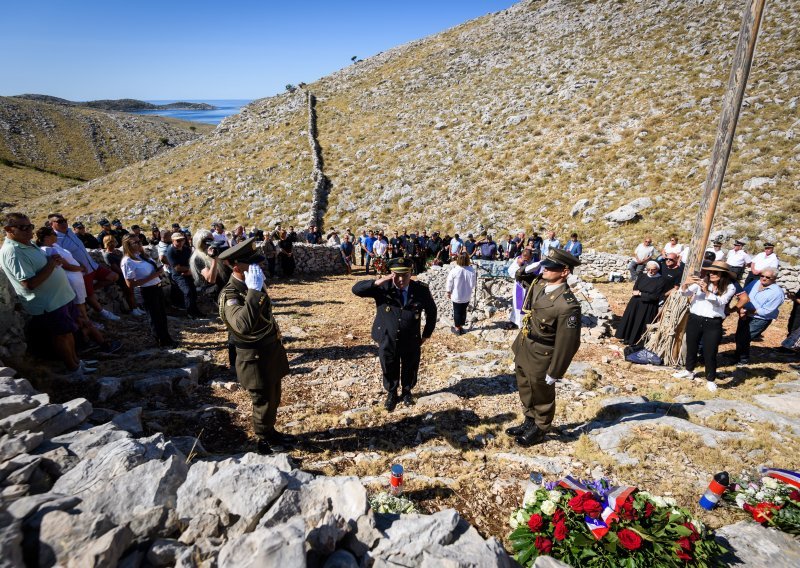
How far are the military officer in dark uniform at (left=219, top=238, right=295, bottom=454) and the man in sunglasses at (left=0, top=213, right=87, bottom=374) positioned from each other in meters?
2.75

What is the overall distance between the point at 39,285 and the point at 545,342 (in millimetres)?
6580

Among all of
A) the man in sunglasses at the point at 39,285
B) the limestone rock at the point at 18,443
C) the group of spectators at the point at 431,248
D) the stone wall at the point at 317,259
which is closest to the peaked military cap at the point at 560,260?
the limestone rock at the point at 18,443

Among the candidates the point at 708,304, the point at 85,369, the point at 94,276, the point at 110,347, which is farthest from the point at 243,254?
the point at 708,304

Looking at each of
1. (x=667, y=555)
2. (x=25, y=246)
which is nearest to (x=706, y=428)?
(x=667, y=555)

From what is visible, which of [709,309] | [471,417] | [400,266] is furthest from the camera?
[709,309]

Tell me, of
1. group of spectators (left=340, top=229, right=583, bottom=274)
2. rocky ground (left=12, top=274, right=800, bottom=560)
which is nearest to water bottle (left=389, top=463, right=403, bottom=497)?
rocky ground (left=12, top=274, right=800, bottom=560)

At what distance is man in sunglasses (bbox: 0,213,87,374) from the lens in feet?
16.0

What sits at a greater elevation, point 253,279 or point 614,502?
point 253,279

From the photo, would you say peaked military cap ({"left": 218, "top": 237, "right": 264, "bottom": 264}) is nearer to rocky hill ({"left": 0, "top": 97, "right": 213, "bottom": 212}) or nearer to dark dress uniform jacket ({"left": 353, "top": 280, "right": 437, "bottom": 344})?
dark dress uniform jacket ({"left": 353, "top": 280, "right": 437, "bottom": 344})

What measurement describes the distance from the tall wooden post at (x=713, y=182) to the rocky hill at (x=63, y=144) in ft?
169

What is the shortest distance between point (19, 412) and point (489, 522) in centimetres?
446

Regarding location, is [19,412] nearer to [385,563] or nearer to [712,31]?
[385,563]

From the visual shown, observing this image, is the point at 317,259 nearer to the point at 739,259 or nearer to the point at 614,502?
the point at 739,259

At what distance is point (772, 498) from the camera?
3.51 metres
